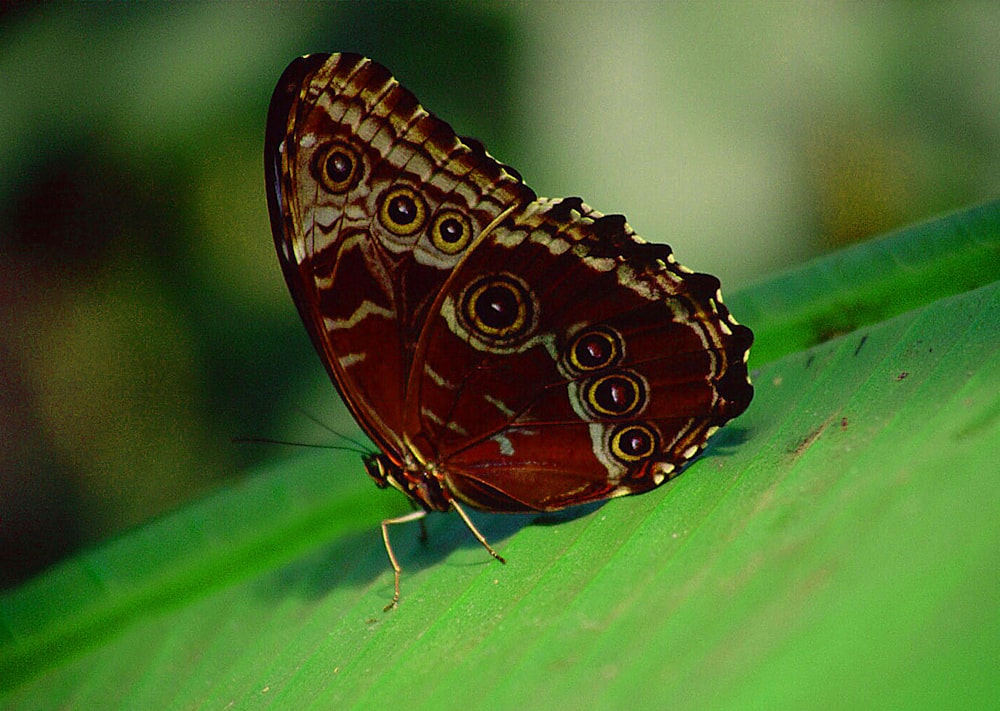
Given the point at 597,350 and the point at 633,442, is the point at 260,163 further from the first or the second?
the point at 633,442

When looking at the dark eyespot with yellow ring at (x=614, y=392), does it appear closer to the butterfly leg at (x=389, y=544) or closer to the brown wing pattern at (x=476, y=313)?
the brown wing pattern at (x=476, y=313)

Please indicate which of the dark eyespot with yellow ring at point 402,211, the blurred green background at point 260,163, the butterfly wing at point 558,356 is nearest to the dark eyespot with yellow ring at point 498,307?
the butterfly wing at point 558,356

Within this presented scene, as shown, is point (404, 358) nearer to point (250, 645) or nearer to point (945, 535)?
point (250, 645)

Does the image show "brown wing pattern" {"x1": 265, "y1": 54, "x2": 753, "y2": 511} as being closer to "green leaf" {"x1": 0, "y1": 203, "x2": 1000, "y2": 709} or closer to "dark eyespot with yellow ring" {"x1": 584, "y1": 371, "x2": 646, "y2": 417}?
"dark eyespot with yellow ring" {"x1": 584, "y1": 371, "x2": 646, "y2": 417}

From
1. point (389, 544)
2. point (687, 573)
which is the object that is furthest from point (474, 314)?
point (687, 573)

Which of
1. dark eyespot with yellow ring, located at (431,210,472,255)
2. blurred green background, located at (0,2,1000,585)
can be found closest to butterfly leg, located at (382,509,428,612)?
dark eyespot with yellow ring, located at (431,210,472,255)

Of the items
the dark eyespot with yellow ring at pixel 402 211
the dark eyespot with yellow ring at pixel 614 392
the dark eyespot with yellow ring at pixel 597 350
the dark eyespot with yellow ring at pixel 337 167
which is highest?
the dark eyespot with yellow ring at pixel 337 167

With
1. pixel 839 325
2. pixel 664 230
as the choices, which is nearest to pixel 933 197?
pixel 664 230
